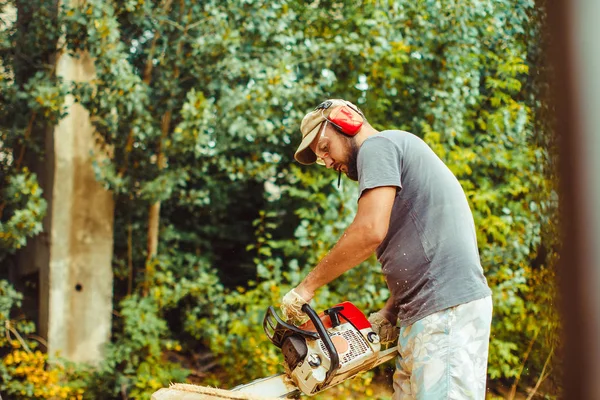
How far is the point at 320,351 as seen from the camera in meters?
2.21

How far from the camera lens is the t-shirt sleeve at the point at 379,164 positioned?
6.93ft

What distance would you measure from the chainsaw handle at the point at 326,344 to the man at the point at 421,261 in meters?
0.06

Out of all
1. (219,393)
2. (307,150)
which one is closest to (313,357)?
(219,393)

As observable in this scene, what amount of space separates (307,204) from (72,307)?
7.52ft

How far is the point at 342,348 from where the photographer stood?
89.3 inches

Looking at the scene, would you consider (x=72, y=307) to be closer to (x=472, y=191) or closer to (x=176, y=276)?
(x=176, y=276)

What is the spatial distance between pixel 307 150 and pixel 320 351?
91 centimetres

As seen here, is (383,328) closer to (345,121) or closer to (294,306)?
(294,306)

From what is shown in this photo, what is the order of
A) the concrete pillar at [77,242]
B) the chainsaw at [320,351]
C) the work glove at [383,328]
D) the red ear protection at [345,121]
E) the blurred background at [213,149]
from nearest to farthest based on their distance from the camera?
the chainsaw at [320,351], the red ear protection at [345,121], the work glove at [383,328], the blurred background at [213,149], the concrete pillar at [77,242]

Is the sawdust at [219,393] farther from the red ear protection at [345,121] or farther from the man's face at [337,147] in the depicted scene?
the red ear protection at [345,121]

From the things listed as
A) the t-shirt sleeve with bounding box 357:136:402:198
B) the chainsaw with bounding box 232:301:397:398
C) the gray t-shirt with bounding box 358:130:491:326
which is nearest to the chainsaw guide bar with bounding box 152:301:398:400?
the chainsaw with bounding box 232:301:397:398

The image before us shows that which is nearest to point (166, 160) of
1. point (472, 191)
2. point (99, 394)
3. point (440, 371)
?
point (99, 394)

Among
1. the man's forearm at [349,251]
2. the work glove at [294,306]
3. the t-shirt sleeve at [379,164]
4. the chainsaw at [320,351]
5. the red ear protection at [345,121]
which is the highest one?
the red ear protection at [345,121]

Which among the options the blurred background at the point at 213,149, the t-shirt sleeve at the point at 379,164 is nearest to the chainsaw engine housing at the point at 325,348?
the t-shirt sleeve at the point at 379,164
